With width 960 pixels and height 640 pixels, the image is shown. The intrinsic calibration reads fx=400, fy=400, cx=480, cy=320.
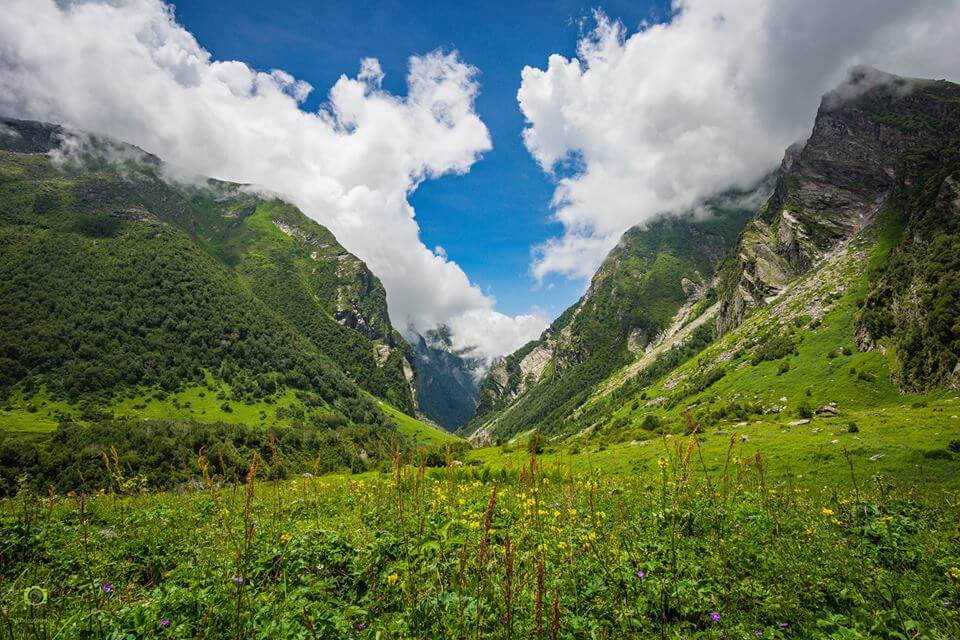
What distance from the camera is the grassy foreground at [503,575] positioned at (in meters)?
4.90

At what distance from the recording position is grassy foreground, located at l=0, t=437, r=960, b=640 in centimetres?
490

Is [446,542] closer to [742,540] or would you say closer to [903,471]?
[742,540]

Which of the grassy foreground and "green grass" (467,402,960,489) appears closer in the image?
the grassy foreground

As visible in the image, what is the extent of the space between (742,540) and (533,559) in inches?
194

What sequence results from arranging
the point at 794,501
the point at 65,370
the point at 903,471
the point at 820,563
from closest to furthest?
the point at 820,563 → the point at 794,501 → the point at 903,471 → the point at 65,370

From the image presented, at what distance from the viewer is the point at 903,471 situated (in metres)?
23.8

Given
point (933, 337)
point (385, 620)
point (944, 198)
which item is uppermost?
point (944, 198)

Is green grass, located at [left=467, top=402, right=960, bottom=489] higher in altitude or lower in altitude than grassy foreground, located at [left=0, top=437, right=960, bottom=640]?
lower

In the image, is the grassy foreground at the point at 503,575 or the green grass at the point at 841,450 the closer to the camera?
the grassy foreground at the point at 503,575

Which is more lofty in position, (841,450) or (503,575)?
(503,575)

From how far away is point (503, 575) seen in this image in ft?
20.1

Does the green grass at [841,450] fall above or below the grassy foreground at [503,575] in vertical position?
below

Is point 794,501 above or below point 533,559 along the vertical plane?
below

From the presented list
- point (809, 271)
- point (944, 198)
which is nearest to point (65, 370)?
point (944, 198)
